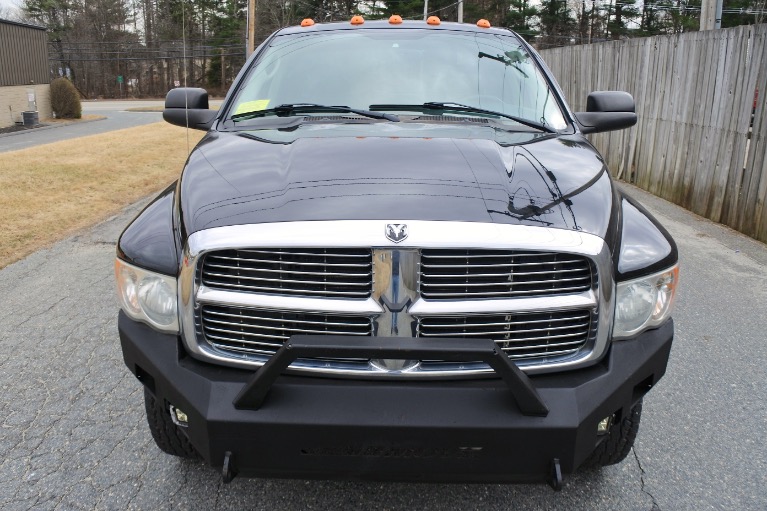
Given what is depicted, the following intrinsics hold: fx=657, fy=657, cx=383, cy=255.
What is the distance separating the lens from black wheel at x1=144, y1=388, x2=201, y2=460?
2406 millimetres

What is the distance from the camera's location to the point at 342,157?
2391 mm

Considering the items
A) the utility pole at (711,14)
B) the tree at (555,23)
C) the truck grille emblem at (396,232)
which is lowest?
the truck grille emblem at (396,232)

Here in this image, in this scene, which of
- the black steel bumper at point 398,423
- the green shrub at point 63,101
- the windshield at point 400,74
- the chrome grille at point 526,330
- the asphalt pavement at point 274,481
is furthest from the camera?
the green shrub at point 63,101

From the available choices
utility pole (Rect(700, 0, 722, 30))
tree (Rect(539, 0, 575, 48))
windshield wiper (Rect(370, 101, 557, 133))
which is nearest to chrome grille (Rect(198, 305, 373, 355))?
windshield wiper (Rect(370, 101, 557, 133))

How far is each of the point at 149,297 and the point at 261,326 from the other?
0.42 metres

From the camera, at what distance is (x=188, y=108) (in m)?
3.70

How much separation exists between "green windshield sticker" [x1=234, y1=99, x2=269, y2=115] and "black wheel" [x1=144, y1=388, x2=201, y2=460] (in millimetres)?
1515

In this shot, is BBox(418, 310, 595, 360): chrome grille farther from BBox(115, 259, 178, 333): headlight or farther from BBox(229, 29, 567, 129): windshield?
BBox(229, 29, 567, 129): windshield

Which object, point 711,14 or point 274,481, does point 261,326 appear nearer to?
point 274,481

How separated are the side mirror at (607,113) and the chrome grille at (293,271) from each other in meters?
2.06

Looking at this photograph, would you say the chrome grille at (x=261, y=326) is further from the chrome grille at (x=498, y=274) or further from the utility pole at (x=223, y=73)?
the utility pole at (x=223, y=73)

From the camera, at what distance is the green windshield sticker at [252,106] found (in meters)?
3.26

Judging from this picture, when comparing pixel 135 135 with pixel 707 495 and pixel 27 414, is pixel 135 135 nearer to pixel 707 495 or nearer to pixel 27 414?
pixel 27 414

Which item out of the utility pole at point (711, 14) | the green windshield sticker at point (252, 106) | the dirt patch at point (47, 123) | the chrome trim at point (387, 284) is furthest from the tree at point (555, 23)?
the chrome trim at point (387, 284)
